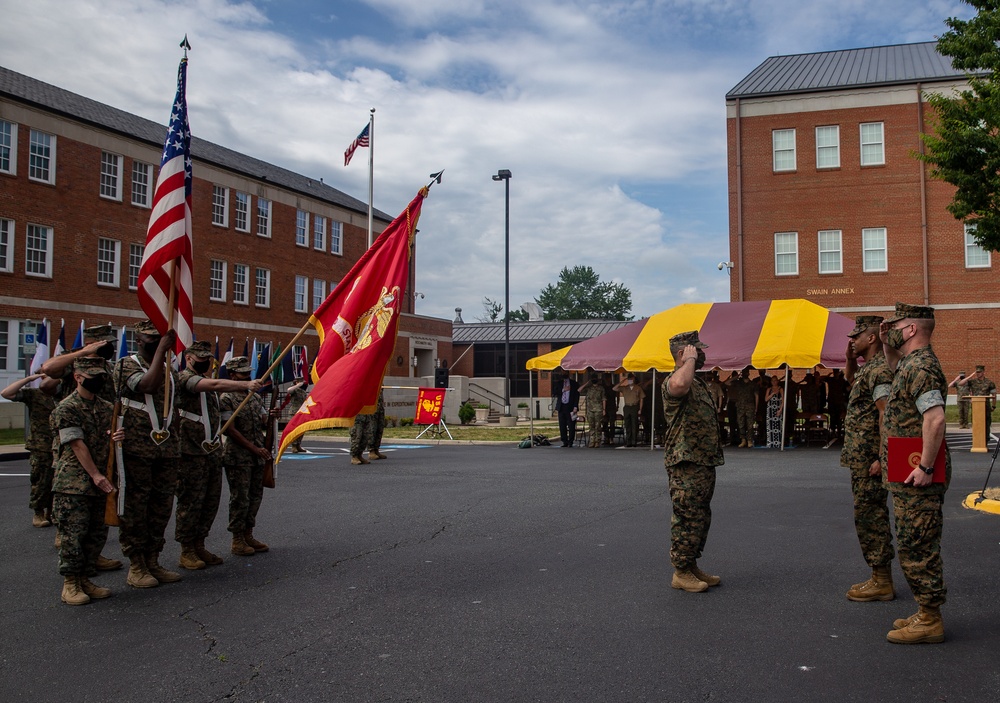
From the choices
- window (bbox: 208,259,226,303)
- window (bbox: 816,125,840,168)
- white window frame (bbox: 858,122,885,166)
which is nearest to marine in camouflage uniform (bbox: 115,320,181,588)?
window (bbox: 208,259,226,303)

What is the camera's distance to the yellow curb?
31.1ft

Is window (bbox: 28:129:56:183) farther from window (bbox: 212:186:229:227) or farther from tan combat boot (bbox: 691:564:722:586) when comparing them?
tan combat boot (bbox: 691:564:722:586)

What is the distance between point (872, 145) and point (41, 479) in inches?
1366

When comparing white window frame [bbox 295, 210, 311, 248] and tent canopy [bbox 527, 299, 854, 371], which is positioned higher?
white window frame [bbox 295, 210, 311, 248]

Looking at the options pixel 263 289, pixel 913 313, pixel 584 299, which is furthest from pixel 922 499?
pixel 584 299

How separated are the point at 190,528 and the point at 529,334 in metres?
45.5

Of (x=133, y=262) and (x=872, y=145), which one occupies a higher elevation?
(x=872, y=145)

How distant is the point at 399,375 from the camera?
44.8m

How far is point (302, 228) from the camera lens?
42906 mm

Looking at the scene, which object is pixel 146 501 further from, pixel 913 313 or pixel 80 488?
pixel 913 313

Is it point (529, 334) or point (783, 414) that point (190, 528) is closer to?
point (783, 414)

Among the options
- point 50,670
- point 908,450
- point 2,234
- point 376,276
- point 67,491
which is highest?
point 2,234

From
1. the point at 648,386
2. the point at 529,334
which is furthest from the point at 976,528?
the point at 529,334

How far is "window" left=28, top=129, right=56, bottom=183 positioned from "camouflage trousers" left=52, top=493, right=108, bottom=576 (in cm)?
2765
